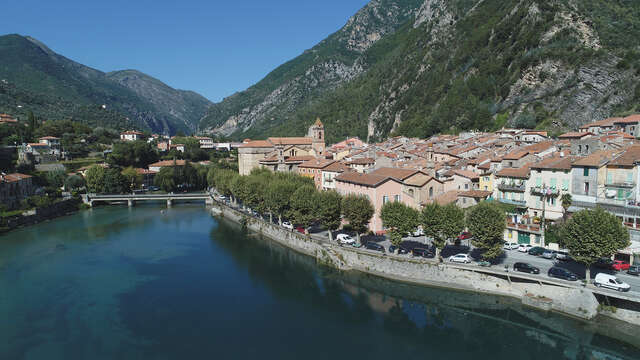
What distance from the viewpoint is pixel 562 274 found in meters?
29.1

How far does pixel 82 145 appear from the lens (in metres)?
116

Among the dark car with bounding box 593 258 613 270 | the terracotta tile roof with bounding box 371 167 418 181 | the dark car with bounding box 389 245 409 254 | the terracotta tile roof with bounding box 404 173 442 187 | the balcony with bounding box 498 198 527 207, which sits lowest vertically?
the dark car with bounding box 389 245 409 254

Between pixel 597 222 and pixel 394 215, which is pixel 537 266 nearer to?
pixel 597 222

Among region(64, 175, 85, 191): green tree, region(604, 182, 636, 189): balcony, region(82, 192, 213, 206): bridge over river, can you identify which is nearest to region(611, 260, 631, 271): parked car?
region(604, 182, 636, 189): balcony

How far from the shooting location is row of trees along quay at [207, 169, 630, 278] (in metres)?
28.1

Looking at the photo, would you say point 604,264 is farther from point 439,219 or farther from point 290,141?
point 290,141

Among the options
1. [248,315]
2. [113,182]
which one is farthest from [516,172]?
[113,182]

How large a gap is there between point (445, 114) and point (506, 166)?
60908 mm

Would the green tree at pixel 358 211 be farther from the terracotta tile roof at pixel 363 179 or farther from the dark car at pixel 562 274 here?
the dark car at pixel 562 274

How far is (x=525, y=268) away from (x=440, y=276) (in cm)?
642

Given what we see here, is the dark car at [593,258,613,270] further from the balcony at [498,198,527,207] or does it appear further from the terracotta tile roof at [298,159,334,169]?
the terracotta tile roof at [298,159,334,169]

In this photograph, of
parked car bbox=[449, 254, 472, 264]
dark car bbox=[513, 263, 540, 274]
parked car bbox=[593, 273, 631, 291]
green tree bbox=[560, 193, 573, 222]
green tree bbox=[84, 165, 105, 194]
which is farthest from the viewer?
green tree bbox=[84, 165, 105, 194]

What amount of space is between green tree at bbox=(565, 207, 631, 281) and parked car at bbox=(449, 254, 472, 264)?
754 centimetres

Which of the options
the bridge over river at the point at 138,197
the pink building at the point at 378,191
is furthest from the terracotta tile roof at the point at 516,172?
the bridge over river at the point at 138,197
